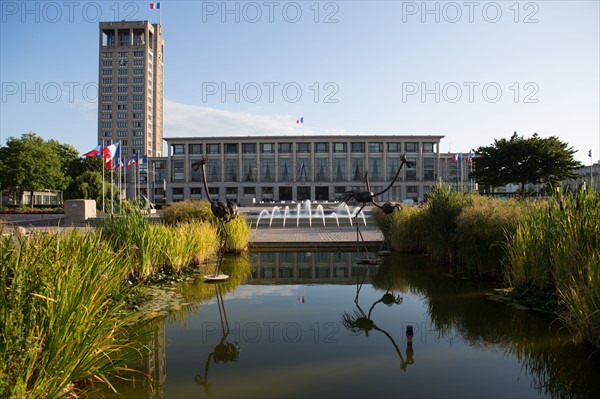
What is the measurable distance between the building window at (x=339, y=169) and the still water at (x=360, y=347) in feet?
241

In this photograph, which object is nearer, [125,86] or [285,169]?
[285,169]

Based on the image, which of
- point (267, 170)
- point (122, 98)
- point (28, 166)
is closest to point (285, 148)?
point (267, 170)

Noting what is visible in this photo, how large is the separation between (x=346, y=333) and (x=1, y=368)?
376cm

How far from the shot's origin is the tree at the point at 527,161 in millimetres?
41500

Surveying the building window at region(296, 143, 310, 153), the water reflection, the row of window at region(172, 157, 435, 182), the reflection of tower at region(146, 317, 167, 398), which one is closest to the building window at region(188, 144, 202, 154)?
the row of window at region(172, 157, 435, 182)

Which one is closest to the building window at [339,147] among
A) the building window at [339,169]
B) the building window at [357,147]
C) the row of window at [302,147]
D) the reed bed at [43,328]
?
the row of window at [302,147]

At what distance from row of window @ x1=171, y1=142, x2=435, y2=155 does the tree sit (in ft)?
121

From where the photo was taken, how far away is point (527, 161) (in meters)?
42.2

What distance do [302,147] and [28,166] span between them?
1832 inches

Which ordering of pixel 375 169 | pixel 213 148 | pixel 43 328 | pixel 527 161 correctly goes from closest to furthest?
pixel 43 328, pixel 527 161, pixel 375 169, pixel 213 148

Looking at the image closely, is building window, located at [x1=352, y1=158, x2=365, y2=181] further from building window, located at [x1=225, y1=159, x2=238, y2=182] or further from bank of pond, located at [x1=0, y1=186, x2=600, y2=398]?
bank of pond, located at [x1=0, y1=186, x2=600, y2=398]

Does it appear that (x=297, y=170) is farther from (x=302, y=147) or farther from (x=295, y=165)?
(x=302, y=147)

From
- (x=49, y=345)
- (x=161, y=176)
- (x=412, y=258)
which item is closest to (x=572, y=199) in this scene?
(x=412, y=258)

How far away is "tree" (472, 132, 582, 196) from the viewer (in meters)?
41.5
